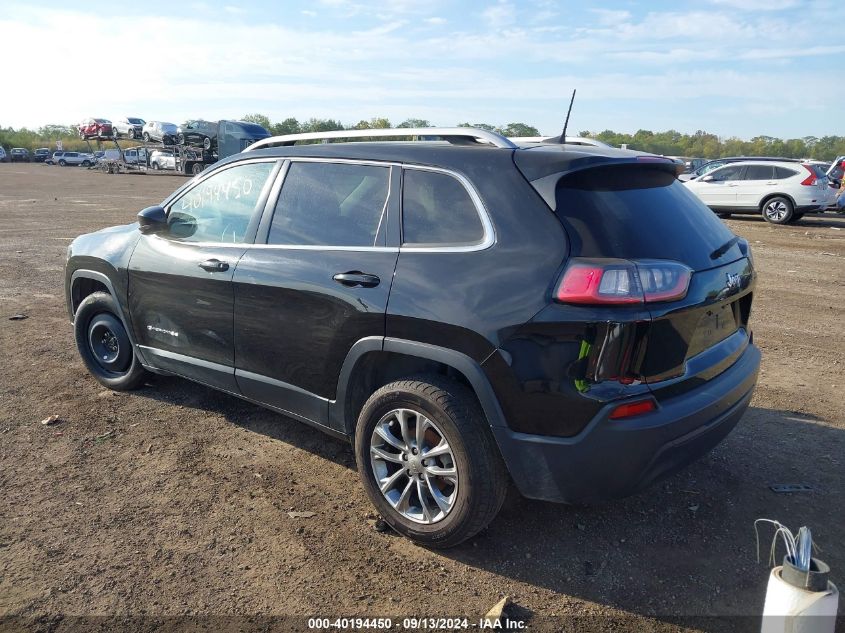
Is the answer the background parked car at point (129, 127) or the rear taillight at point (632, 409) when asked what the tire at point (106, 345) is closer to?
the rear taillight at point (632, 409)

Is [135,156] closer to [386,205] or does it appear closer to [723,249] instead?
[386,205]

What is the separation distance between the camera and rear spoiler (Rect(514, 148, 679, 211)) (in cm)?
291

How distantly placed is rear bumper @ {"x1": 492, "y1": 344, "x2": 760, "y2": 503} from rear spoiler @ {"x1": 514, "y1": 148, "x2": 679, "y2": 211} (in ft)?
3.14

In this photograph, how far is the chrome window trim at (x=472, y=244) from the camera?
2.98m

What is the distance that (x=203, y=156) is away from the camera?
36.8m

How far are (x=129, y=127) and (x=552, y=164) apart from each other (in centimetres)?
4495

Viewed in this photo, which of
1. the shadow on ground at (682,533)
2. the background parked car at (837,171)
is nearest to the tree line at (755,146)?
the background parked car at (837,171)

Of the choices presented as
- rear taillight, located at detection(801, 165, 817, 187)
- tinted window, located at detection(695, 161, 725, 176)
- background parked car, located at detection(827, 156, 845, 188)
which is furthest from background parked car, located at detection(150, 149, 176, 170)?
rear taillight, located at detection(801, 165, 817, 187)

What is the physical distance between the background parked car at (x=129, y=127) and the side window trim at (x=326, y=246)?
41579 mm

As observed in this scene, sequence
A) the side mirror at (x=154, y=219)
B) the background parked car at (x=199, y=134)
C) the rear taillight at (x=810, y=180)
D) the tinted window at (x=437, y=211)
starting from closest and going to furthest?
the tinted window at (x=437, y=211) → the side mirror at (x=154, y=219) → the rear taillight at (x=810, y=180) → the background parked car at (x=199, y=134)

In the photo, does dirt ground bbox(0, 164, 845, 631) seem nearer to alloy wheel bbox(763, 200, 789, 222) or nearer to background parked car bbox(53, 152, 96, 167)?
alloy wheel bbox(763, 200, 789, 222)

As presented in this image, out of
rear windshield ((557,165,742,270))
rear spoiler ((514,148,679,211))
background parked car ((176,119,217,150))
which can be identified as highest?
background parked car ((176,119,217,150))

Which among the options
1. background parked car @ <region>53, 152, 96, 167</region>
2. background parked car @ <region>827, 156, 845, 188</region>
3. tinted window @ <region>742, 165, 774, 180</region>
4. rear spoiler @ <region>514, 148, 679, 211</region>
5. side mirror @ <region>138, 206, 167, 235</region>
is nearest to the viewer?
rear spoiler @ <region>514, 148, 679, 211</region>

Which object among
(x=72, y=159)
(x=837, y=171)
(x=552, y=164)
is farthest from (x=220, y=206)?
(x=72, y=159)
